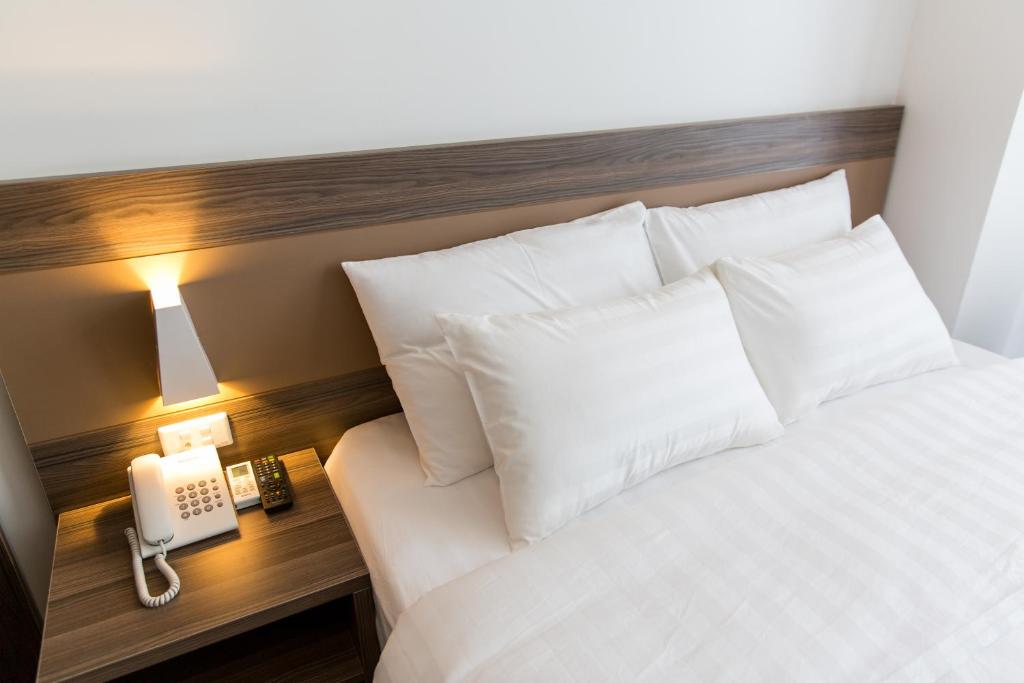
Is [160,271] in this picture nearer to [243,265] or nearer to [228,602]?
[243,265]

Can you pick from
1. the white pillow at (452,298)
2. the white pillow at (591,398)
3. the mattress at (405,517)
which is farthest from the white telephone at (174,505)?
the white pillow at (591,398)

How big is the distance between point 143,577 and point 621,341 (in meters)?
1.01

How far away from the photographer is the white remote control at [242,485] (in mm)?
1426

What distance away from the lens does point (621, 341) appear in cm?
138

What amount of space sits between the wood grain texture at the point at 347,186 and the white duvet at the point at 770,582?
31.6 inches

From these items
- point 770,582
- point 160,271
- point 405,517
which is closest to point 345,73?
point 160,271

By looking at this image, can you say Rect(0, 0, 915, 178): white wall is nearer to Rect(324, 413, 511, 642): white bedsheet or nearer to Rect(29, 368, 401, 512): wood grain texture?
Rect(29, 368, 401, 512): wood grain texture

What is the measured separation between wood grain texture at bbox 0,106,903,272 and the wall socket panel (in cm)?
38

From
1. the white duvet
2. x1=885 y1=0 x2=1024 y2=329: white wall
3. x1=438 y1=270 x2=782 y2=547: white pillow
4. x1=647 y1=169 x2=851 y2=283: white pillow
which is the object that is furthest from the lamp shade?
x1=885 y1=0 x2=1024 y2=329: white wall

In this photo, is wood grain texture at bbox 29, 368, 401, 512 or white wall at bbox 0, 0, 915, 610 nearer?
white wall at bbox 0, 0, 915, 610

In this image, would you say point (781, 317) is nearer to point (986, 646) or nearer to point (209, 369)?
point (986, 646)

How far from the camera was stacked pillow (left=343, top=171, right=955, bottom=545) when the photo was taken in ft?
4.30

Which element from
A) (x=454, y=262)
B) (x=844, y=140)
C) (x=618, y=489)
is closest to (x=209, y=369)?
(x=454, y=262)

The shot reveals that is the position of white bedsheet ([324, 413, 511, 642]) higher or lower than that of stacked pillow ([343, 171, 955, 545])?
lower
